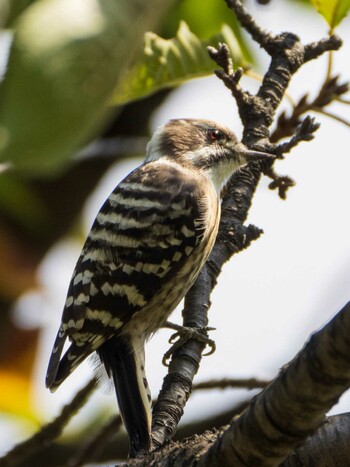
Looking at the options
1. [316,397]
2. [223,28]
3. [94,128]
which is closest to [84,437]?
[223,28]

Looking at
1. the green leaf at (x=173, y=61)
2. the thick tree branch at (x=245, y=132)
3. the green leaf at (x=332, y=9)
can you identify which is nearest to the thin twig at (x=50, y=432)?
the thick tree branch at (x=245, y=132)

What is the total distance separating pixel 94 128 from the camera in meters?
1.13

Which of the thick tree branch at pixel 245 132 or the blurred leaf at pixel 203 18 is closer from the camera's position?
the blurred leaf at pixel 203 18

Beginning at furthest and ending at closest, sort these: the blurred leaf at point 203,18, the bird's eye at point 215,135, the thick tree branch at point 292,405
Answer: the bird's eye at point 215,135 < the blurred leaf at point 203,18 < the thick tree branch at point 292,405

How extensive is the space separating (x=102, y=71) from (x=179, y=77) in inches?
131

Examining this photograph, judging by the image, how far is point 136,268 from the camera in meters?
4.44

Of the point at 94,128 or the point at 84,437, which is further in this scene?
the point at 84,437

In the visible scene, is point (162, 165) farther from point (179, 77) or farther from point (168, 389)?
point (168, 389)

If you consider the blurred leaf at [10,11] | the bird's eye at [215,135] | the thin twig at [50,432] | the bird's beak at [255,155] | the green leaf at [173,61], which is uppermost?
the bird's eye at [215,135]

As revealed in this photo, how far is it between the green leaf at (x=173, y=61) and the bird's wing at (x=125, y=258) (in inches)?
30.6

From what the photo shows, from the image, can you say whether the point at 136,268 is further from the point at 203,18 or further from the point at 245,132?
the point at 203,18

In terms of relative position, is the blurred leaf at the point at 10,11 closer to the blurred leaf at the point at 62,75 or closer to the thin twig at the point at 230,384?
the blurred leaf at the point at 62,75

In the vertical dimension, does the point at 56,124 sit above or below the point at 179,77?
below

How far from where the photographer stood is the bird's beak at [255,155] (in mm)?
4539
